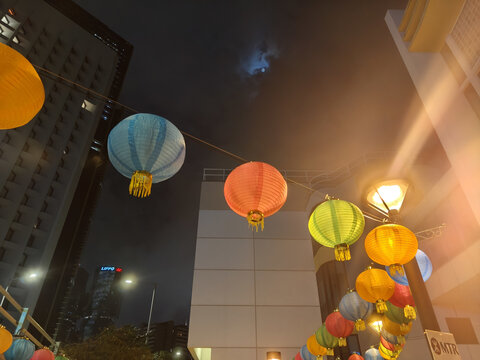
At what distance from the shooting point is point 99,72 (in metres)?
46.7

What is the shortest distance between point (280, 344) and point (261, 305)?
162 cm

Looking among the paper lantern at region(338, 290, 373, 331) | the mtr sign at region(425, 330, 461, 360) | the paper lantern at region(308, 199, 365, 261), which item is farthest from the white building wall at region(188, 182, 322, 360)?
the mtr sign at region(425, 330, 461, 360)

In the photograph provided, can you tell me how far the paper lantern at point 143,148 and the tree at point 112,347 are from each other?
71.3ft

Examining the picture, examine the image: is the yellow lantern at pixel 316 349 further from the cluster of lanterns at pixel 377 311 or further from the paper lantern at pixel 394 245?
the paper lantern at pixel 394 245

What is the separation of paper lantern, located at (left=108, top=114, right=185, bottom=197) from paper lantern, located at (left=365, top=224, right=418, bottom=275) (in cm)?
351

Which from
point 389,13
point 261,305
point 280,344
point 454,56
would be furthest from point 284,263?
point 389,13

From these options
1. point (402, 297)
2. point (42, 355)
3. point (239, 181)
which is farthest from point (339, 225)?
point (42, 355)

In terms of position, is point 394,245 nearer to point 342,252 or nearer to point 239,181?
point 342,252

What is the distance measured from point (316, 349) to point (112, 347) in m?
17.8

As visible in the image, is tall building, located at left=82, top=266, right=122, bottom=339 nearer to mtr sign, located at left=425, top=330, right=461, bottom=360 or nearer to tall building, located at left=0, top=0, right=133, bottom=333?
tall building, located at left=0, top=0, right=133, bottom=333

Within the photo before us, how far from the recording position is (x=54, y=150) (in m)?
39.3

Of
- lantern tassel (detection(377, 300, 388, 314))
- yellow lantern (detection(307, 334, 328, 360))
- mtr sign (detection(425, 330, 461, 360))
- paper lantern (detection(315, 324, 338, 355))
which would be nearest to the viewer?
mtr sign (detection(425, 330, 461, 360))

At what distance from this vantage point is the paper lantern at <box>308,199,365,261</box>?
16.3ft

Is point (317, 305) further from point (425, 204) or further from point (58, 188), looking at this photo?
point (58, 188)
